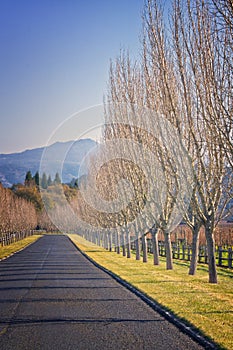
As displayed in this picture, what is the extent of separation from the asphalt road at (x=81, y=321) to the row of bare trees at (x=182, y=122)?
4324 millimetres

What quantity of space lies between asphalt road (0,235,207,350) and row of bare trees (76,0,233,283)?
4.32 m

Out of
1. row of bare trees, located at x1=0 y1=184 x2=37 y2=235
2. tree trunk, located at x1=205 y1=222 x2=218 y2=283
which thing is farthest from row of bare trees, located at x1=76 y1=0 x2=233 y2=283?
row of bare trees, located at x1=0 y1=184 x2=37 y2=235

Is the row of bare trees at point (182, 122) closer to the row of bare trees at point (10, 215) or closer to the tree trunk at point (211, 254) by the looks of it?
the tree trunk at point (211, 254)

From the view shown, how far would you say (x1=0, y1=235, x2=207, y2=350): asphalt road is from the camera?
8336 mm

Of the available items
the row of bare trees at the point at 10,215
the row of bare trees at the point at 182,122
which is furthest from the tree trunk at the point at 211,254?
the row of bare trees at the point at 10,215

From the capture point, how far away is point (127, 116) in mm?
27703

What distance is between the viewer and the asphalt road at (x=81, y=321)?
8.34 m

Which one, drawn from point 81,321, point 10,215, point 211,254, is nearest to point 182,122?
point 211,254

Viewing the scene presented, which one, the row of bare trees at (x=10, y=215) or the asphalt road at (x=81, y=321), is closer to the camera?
the asphalt road at (x=81, y=321)

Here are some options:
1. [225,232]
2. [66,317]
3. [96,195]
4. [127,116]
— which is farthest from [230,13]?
[96,195]

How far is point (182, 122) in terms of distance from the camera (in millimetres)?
20500

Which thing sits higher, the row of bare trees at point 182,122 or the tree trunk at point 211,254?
the row of bare trees at point 182,122

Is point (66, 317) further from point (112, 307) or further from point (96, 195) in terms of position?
point (96, 195)

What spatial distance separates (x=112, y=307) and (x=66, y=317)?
5.31ft
